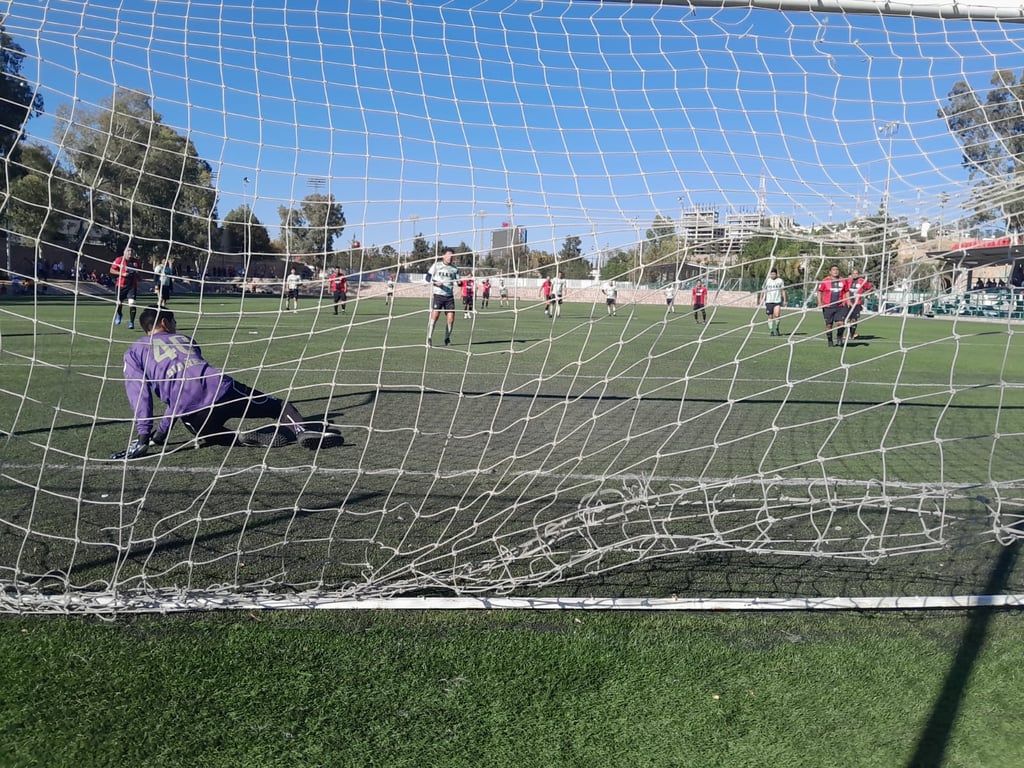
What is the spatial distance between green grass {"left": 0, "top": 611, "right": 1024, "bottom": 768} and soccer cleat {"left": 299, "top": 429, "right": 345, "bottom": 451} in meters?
2.45

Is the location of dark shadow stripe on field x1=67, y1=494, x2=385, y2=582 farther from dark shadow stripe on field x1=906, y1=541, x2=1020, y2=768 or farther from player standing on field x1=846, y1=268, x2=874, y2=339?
player standing on field x1=846, y1=268, x2=874, y2=339

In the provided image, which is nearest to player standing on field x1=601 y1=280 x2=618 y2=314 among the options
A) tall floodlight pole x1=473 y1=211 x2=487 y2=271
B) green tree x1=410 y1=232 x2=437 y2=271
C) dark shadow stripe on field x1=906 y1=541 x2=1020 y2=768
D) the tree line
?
the tree line

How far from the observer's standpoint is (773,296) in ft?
13.7

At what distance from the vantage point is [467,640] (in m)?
2.84

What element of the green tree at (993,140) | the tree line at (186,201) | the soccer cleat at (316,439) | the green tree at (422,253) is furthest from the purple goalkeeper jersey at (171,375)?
the green tree at (993,140)

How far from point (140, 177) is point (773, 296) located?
342 cm

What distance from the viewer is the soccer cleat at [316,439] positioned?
5359mm

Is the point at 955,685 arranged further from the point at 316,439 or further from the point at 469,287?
the point at 469,287

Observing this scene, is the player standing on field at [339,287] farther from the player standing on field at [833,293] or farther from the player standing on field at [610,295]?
the player standing on field at [833,293]

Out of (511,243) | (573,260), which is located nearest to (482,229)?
(511,243)

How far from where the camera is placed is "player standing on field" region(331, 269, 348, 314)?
4023 mm

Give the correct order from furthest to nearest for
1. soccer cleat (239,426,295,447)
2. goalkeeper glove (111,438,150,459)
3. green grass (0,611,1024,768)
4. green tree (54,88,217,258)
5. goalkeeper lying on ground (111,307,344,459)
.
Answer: soccer cleat (239,426,295,447) < goalkeeper glove (111,438,150,459) < goalkeeper lying on ground (111,307,344,459) < green tree (54,88,217,258) < green grass (0,611,1024,768)

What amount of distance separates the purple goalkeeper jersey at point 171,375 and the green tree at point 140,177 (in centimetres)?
118

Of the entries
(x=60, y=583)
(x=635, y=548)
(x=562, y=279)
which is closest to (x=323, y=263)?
(x=562, y=279)
